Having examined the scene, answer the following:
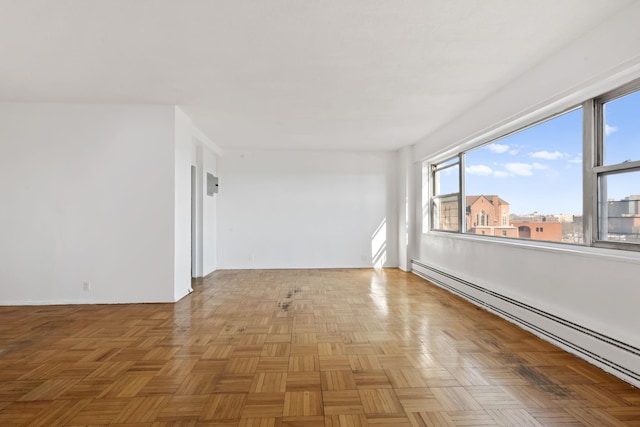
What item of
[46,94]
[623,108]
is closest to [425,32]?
[623,108]

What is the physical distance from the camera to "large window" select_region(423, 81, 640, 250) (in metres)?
2.62

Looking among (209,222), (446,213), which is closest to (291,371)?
(446,213)

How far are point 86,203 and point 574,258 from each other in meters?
5.46

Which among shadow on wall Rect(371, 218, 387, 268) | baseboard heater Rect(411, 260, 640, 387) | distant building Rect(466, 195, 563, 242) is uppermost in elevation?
distant building Rect(466, 195, 563, 242)

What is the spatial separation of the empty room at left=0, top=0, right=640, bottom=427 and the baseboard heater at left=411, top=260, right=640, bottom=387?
0.06 feet

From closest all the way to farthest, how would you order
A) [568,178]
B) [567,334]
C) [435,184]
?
[567,334], [568,178], [435,184]

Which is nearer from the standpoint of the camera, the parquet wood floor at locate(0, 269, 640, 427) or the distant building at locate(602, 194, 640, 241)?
the parquet wood floor at locate(0, 269, 640, 427)

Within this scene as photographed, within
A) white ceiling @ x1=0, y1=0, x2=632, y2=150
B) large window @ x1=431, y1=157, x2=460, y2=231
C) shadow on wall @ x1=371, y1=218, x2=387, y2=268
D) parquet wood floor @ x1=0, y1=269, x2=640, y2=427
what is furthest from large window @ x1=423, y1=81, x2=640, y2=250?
shadow on wall @ x1=371, y1=218, x2=387, y2=268

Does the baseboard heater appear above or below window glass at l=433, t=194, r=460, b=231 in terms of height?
below

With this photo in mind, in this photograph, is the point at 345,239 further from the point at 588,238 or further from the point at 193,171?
the point at 588,238

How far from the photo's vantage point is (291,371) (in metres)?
2.49

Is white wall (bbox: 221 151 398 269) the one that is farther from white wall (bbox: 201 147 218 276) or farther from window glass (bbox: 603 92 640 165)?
window glass (bbox: 603 92 640 165)

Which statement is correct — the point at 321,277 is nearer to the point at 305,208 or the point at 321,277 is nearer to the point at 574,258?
the point at 305,208

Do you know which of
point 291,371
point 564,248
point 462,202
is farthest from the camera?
point 462,202
